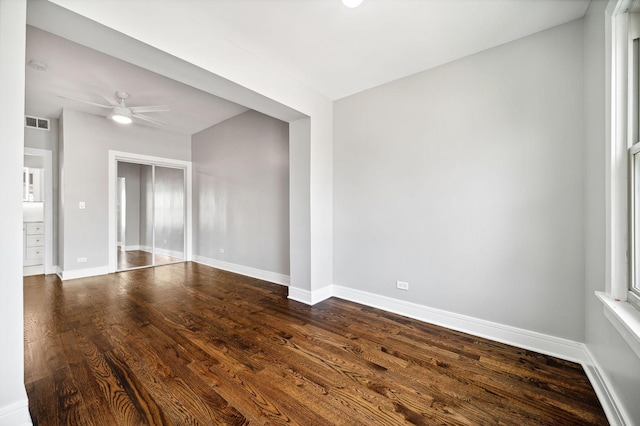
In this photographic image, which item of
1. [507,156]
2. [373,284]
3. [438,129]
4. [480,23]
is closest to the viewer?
[480,23]

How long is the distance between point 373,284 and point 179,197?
Answer: 483 cm

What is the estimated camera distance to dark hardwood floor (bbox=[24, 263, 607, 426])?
59.8 inches

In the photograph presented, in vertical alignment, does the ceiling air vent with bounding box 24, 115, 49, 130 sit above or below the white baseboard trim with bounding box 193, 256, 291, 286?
above

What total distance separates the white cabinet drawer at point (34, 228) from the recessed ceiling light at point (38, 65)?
3.14 m

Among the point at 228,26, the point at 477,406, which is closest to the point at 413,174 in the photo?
the point at 477,406

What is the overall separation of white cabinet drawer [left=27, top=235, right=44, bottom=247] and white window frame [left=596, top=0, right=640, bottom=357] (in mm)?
7566

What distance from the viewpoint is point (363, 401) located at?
1.62 metres

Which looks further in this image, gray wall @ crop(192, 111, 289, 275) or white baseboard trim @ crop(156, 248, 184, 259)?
white baseboard trim @ crop(156, 248, 184, 259)

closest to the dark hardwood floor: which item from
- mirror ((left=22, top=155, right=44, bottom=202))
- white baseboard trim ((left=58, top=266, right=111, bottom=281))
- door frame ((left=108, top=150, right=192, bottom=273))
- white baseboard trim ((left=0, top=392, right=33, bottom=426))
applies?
white baseboard trim ((left=0, top=392, right=33, bottom=426))

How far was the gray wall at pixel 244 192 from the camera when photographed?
13.7 ft

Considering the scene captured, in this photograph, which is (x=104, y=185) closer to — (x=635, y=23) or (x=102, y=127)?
(x=102, y=127)

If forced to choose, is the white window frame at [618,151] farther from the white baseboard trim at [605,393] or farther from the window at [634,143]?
the white baseboard trim at [605,393]

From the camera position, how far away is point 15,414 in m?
1.29

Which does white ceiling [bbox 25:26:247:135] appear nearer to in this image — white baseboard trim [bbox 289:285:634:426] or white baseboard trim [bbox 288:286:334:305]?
white baseboard trim [bbox 288:286:334:305]
